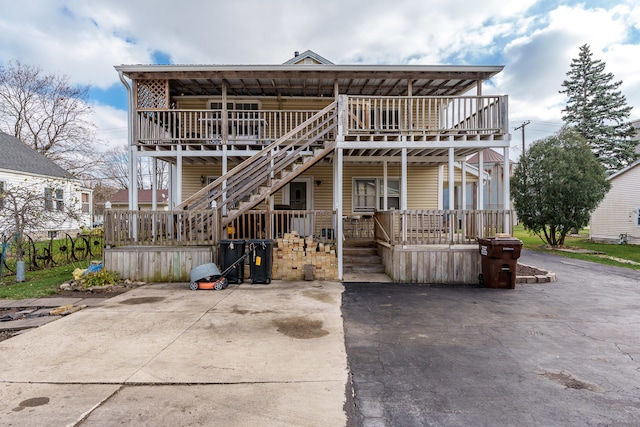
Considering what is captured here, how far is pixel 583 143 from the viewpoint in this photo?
1529 cm

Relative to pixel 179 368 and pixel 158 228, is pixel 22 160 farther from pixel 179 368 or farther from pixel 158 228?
pixel 179 368

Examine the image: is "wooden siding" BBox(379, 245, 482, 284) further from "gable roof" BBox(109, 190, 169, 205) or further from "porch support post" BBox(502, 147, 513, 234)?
"gable roof" BBox(109, 190, 169, 205)

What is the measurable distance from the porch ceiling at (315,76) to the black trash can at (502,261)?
17.3ft

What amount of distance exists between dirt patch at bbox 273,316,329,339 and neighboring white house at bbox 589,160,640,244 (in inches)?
809

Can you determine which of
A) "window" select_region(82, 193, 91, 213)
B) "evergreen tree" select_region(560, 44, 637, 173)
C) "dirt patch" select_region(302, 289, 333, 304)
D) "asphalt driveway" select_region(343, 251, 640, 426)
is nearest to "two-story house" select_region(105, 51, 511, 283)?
"dirt patch" select_region(302, 289, 333, 304)

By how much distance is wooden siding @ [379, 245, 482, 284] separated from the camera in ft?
25.6

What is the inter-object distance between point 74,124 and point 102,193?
38.4 feet

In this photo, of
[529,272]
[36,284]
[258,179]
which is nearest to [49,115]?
[36,284]

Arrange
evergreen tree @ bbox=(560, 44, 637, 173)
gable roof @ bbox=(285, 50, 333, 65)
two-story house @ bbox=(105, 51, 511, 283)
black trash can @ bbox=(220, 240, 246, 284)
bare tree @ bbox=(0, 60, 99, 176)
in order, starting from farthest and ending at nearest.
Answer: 1. evergreen tree @ bbox=(560, 44, 637, 173)
2. bare tree @ bbox=(0, 60, 99, 176)
3. gable roof @ bbox=(285, 50, 333, 65)
4. two-story house @ bbox=(105, 51, 511, 283)
5. black trash can @ bbox=(220, 240, 246, 284)

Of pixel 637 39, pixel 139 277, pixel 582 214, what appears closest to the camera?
pixel 139 277

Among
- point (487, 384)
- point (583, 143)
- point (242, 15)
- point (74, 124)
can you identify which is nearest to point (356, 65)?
point (242, 15)

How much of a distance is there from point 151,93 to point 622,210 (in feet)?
76.6

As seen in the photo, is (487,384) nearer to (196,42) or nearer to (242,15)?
(242,15)

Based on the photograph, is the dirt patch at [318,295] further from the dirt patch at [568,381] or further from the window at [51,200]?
the window at [51,200]
